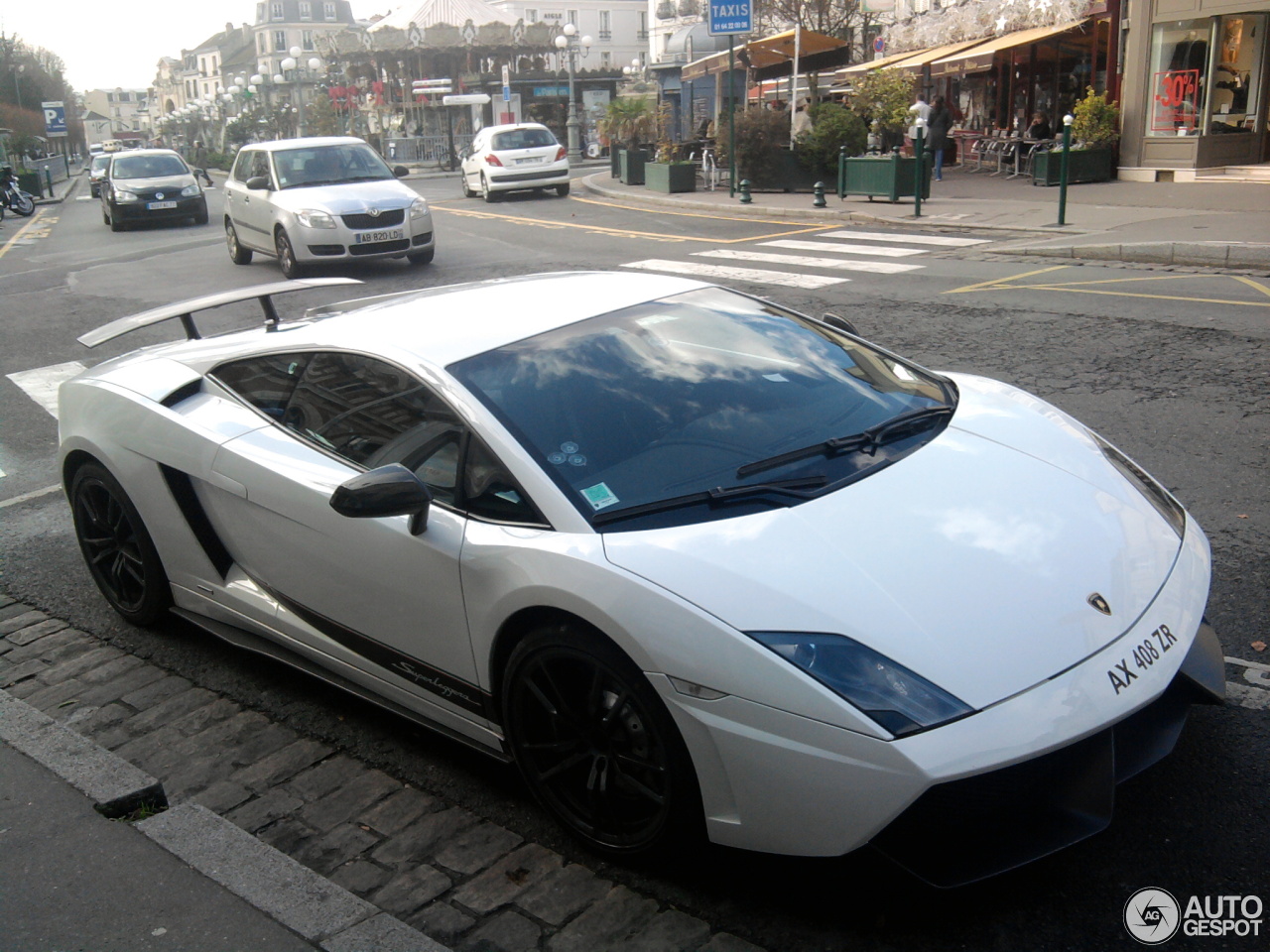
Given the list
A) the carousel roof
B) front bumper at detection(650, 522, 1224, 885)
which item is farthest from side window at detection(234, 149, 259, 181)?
the carousel roof

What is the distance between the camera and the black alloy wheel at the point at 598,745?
272 cm

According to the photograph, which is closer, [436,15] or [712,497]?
[712,497]

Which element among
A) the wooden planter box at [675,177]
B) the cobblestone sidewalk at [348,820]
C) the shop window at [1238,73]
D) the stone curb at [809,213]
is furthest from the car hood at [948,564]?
the wooden planter box at [675,177]

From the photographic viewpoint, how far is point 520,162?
25672 mm

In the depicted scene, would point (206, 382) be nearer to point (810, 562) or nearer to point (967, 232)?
point (810, 562)

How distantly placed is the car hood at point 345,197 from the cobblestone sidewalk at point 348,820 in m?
10.3

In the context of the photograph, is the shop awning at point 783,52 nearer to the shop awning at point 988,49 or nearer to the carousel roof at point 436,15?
the shop awning at point 988,49

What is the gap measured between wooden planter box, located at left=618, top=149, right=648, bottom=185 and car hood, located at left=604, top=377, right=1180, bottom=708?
81.9 feet

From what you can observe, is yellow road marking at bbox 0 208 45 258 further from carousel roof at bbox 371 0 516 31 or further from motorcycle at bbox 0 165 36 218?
carousel roof at bbox 371 0 516 31

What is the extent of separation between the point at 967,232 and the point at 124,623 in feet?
44.0

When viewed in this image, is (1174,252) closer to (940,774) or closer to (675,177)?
(940,774)

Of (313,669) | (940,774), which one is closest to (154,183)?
(313,669)

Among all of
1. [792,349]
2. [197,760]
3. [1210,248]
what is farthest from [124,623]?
[1210,248]

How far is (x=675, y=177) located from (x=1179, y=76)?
966cm
